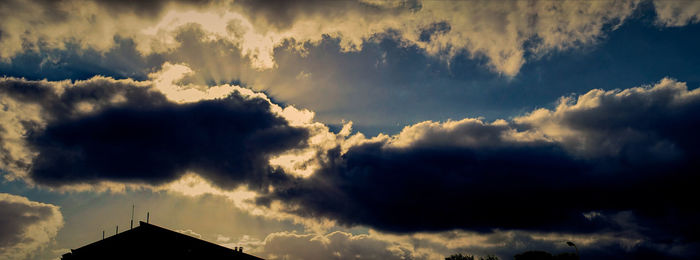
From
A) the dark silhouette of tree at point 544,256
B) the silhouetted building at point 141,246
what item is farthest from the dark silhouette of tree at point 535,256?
the silhouetted building at point 141,246

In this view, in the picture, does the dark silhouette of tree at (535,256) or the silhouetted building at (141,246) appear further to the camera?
the dark silhouette of tree at (535,256)

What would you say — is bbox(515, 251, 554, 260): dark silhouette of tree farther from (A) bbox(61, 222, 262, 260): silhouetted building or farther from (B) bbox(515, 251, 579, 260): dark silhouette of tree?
(A) bbox(61, 222, 262, 260): silhouetted building

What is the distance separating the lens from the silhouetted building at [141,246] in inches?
1384

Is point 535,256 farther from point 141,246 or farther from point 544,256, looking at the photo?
point 141,246

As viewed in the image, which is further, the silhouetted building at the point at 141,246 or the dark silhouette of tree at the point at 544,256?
the dark silhouette of tree at the point at 544,256

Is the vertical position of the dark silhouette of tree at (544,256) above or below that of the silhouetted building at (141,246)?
below

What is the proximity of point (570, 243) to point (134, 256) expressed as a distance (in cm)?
4566

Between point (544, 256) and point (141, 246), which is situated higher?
point (141, 246)

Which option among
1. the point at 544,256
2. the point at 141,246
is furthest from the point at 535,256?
the point at 141,246

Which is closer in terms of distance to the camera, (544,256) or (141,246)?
(141,246)

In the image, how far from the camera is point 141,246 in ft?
117

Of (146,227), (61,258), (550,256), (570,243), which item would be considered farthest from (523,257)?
(61,258)

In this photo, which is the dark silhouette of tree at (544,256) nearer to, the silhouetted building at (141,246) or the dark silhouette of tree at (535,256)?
the dark silhouette of tree at (535,256)

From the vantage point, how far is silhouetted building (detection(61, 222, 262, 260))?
35156 millimetres
